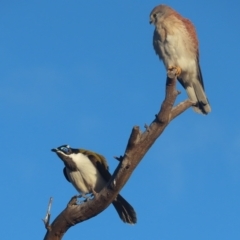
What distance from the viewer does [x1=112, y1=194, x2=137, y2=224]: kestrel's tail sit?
263 inches

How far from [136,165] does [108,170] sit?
2012 mm

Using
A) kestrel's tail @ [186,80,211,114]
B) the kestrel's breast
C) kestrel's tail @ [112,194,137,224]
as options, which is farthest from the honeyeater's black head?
the kestrel's breast

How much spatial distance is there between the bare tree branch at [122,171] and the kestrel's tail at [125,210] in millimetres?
1026

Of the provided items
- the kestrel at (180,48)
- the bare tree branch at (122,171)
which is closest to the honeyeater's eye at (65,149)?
the bare tree branch at (122,171)

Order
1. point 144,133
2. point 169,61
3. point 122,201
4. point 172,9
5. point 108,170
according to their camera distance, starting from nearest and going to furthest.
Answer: point 144,133
point 122,201
point 108,170
point 169,61
point 172,9

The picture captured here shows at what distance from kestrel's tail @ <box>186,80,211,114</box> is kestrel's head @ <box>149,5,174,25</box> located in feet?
4.01

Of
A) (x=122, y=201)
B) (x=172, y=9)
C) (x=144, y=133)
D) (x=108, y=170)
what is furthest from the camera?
(x=172, y=9)

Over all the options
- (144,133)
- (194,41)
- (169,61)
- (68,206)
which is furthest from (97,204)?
(194,41)

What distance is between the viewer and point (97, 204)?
5562 millimetres

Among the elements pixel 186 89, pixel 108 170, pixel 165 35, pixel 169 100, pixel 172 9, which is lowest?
pixel 169 100

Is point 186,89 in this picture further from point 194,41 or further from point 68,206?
point 68,206

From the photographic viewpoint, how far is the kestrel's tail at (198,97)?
788cm

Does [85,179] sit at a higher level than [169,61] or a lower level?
lower

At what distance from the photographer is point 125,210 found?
6738mm
